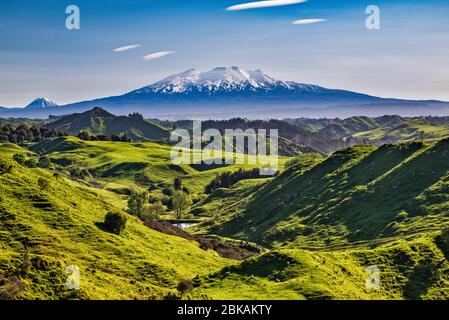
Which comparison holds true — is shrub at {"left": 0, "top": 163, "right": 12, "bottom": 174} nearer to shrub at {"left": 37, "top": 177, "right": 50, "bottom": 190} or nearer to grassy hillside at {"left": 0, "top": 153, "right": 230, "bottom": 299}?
grassy hillside at {"left": 0, "top": 153, "right": 230, "bottom": 299}

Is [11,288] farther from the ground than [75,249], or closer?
farther from the ground

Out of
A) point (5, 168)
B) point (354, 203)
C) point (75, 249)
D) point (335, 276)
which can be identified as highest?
point (5, 168)

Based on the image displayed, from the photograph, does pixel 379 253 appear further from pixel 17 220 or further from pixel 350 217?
pixel 350 217

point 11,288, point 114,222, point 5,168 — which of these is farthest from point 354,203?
point 11,288

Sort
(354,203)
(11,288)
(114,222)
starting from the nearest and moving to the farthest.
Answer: (11,288) → (114,222) → (354,203)

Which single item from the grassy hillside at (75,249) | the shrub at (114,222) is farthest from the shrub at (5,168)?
the shrub at (114,222)

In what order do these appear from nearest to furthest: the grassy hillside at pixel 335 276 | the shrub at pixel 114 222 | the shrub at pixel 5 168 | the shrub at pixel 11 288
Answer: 1. the shrub at pixel 11 288
2. the grassy hillside at pixel 335 276
3. the shrub at pixel 114 222
4. the shrub at pixel 5 168

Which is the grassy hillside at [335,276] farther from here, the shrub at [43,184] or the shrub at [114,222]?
the shrub at [43,184]

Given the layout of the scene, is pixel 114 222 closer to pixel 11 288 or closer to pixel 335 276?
pixel 335 276
